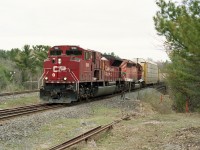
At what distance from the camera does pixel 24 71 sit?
3659 cm

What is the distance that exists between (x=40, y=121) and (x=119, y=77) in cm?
1752

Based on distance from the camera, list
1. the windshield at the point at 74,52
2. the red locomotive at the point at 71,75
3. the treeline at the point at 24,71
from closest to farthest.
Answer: the red locomotive at the point at 71,75 < the windshield at the point at 74,52 < the treeline at the point at 24,71

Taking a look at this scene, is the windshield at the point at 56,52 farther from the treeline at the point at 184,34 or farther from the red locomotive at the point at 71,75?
the treeline at the point at 184,34

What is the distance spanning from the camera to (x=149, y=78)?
141ft

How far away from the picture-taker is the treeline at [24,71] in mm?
32344

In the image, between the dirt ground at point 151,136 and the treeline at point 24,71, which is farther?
the treeline at point 24,71

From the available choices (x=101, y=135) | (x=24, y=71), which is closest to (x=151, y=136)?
(x=101, y=135)

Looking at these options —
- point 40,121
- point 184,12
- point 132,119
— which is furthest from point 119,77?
point 184,12

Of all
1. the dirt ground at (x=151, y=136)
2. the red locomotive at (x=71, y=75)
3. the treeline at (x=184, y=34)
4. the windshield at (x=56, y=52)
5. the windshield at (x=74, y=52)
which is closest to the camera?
the treeline at (x=184, y=34)

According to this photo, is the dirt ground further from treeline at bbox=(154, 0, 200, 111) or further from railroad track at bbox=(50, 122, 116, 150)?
treeline at bbox=(154, 0, 200, 111)

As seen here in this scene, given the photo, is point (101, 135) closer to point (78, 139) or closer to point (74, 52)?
point (78, 139)

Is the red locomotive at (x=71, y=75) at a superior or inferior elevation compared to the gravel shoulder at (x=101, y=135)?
superior

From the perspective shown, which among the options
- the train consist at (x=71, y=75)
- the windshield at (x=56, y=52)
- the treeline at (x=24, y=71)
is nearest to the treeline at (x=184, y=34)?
the train consist at (x=71, y=75)

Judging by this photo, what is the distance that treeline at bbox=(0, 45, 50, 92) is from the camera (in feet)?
106
